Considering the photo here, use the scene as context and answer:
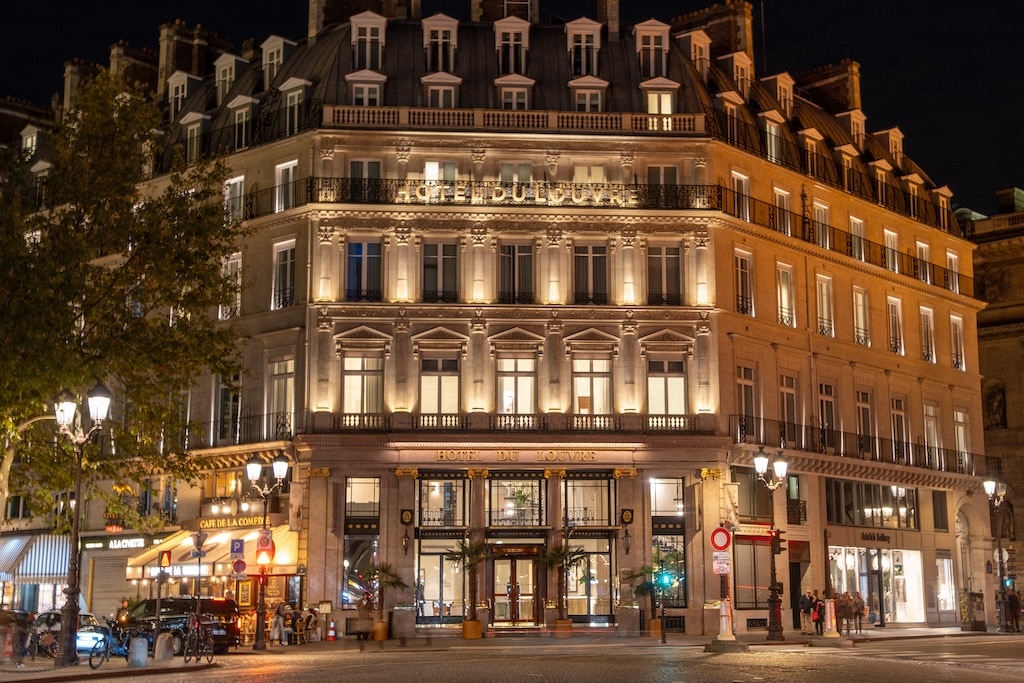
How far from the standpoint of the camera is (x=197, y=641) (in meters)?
30.7

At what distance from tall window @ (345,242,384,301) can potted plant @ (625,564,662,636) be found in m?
11.7

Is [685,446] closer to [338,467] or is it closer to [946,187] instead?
[338,467]

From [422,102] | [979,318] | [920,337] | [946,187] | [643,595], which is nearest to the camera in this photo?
[643,595]

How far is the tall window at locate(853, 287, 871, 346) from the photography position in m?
52.1

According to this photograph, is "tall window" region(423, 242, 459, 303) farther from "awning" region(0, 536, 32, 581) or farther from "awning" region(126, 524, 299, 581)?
"awning" region(0, 536, 32, 581)

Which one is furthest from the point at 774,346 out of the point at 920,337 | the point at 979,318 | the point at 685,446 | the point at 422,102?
the point at 979,318

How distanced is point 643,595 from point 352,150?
16.8m

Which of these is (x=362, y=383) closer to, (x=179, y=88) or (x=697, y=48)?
(x=179, y=88)

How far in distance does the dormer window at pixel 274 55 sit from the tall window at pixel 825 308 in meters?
20.6

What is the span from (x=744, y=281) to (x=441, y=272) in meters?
10.4

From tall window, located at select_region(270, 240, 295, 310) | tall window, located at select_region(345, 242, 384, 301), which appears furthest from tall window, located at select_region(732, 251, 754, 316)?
tall window, located at select_region(270, 240, 295, 310)

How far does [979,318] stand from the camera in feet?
215

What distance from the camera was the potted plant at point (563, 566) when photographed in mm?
41500

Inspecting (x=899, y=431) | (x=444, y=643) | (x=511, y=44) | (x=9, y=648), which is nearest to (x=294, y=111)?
(x=511, y=44)
